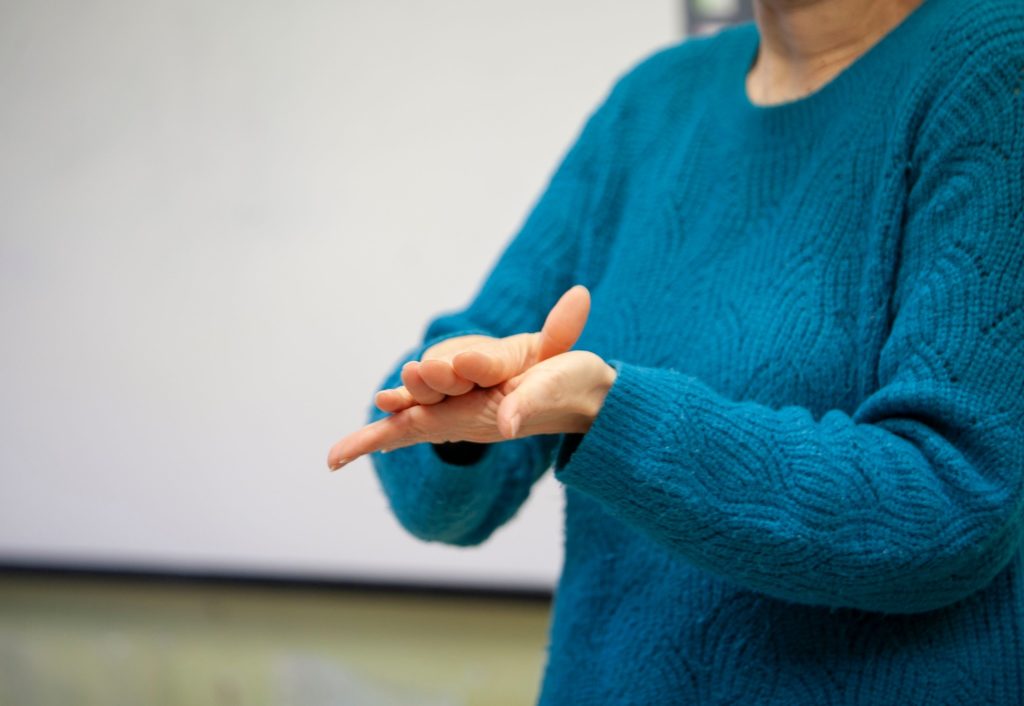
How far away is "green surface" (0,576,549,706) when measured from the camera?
5.15ft

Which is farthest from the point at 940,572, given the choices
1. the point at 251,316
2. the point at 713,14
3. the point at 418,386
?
the point at 251,316

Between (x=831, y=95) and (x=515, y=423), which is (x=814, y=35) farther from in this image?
(x=515, y=423)

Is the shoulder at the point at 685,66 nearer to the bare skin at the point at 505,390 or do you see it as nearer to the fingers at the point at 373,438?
the bare skin at the point at 505,390

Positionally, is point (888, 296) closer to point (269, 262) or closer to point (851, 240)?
point (851, 240)

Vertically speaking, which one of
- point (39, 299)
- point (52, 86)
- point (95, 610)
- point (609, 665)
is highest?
point (52, 86)

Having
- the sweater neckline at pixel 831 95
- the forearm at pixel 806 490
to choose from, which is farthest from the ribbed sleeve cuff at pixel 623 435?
the sweater neckline at pixel 831 95

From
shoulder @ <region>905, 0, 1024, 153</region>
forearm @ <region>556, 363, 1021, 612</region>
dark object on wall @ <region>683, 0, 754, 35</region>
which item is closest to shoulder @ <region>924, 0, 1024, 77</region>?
shoulder @ <region>905, 0, 1024, 153</region>

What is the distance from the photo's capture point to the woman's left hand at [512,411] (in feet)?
1.50

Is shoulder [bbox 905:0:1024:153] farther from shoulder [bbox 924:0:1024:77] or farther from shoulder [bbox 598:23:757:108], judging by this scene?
shoulder [bbox 598:23:757:108]

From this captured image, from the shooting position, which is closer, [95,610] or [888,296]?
[888,296]

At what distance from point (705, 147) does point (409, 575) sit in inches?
41.9

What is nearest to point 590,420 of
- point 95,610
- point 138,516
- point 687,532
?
point 687,532

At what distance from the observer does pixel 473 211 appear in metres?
1.53

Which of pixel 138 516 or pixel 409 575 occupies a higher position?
pixel 138 516
